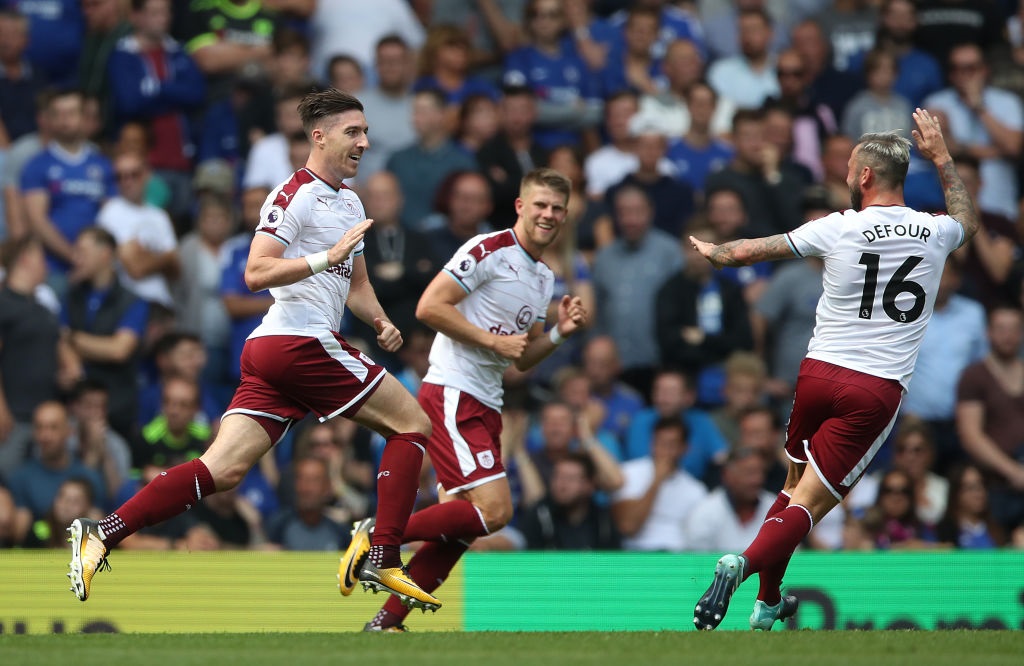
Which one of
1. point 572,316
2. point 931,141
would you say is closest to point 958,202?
point 931,141

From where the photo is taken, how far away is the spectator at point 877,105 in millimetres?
15906

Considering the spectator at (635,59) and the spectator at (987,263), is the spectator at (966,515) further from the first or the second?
the spectator at (635,59)

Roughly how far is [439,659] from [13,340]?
721 centimetres

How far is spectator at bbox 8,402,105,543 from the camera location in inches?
480

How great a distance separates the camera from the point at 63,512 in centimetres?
1177

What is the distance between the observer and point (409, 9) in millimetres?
16406

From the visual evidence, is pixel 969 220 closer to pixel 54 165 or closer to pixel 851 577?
pixel 851 577

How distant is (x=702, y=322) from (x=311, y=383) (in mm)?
6384

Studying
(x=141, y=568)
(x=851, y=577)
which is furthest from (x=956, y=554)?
(x=141, y=568)

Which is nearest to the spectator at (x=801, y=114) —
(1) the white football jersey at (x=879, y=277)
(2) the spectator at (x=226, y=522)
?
(2) the spectator at (x=226, y=522)

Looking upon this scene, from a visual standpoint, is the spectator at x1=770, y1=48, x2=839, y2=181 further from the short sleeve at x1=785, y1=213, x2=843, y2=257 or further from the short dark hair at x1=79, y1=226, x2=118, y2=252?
the short sleeve at x1=785, y1=213, x2=843, y2=257

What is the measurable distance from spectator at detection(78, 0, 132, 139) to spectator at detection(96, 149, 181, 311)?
47.3 inches

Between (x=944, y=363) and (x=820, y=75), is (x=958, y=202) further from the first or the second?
(x=820, y=75)

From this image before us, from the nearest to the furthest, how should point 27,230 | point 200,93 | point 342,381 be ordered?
point 342,381
point 27,230
point 200,93
